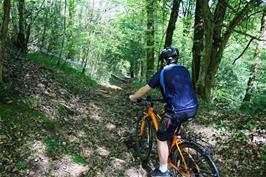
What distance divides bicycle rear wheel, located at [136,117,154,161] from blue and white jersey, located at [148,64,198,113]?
1376mm

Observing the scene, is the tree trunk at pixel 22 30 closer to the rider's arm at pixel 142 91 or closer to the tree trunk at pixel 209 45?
the tree trunk at pixel 209 45

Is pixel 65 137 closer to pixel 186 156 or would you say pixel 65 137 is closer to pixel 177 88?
pixel 186 156

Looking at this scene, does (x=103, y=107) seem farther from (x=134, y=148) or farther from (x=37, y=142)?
(x=37, y=142)

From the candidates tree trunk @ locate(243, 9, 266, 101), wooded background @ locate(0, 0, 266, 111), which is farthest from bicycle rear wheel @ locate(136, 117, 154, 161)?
tree trunk @ locate(243, 9, 266, 101)

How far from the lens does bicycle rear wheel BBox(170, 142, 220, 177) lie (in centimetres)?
432

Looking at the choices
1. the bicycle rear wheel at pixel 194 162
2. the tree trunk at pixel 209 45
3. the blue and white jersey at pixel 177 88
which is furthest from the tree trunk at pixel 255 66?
the blue and white jersey at pixel 177 88

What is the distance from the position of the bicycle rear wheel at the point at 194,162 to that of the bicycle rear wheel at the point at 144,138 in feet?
3.30

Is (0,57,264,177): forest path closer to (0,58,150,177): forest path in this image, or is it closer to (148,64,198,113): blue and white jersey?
(0,58,150,177): forest path

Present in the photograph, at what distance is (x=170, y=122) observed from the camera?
15.5 ft

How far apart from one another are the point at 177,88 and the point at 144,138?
6.87ft

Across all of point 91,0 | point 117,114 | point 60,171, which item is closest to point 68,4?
point 91,0

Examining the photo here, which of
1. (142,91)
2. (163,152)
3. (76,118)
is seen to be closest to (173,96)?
(142,91)

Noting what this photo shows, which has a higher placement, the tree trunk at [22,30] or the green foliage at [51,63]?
the tree trunk at [22,30]

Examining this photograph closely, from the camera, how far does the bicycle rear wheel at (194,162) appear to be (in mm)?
4320
